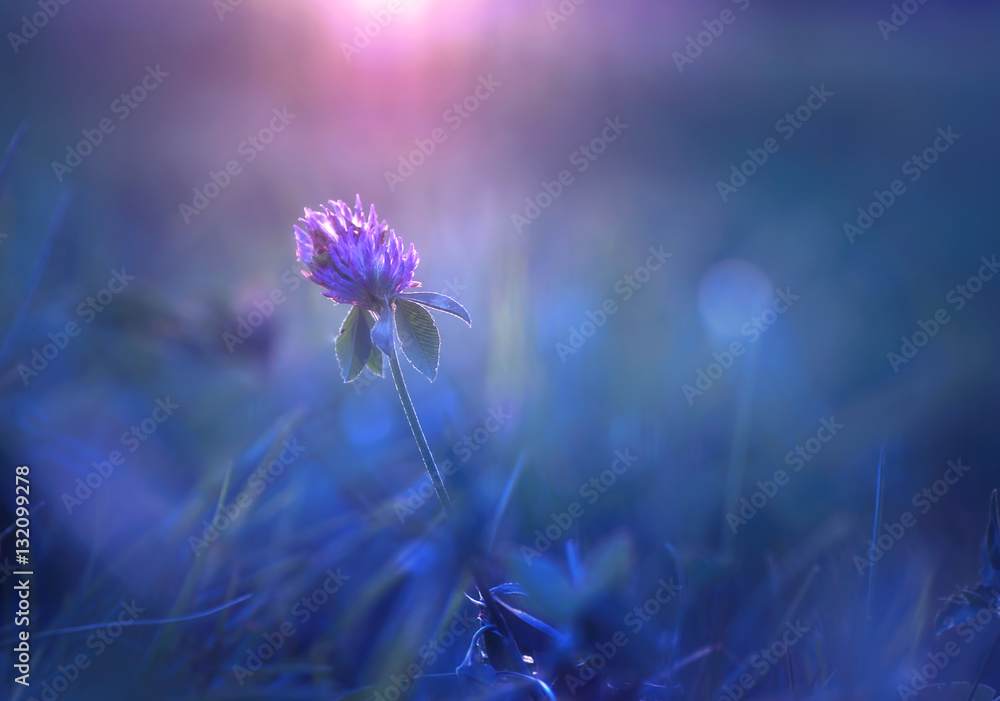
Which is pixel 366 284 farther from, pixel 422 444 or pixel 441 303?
pixel 422 444

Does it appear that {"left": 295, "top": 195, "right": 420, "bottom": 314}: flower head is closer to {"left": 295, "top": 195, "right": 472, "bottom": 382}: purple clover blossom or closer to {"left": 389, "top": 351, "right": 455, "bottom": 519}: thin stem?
{"left": 295, "top": 195, "right": 472, "bottom": 382}: purple clover blossom

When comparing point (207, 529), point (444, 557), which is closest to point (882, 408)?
point (444, 557)

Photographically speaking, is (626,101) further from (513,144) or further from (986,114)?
(986,114)

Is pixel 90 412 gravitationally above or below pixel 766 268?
below

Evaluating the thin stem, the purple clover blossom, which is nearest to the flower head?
the purple clover blossom

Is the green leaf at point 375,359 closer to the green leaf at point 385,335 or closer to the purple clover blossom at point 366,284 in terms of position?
the purple clover blossom at point 366,284
